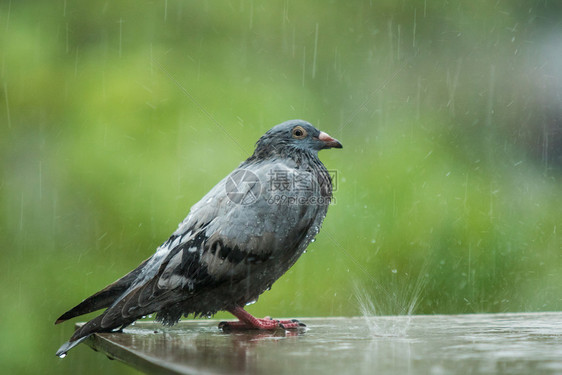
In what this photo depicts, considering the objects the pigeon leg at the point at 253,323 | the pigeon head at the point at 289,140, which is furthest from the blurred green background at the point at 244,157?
the pigeon leg at the point at 253,323

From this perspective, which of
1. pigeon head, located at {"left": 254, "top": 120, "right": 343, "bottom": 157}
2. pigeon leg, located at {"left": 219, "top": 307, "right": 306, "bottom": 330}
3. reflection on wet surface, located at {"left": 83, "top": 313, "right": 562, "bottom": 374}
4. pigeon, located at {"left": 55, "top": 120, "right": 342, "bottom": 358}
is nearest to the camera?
reflection on wet surface, located at {"left": 83, "top": 313, "right": 562, "bottom": 374}

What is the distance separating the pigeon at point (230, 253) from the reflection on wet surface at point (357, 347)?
15 cm

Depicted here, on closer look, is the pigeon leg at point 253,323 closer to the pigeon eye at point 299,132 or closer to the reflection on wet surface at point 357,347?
the reflection on wet surface at point 357,347

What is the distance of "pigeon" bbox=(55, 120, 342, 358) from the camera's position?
3.32 m

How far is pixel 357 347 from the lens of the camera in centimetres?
253

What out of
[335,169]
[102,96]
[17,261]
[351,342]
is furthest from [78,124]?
[351,342]

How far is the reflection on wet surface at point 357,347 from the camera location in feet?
6.59

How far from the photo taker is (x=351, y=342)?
271cm

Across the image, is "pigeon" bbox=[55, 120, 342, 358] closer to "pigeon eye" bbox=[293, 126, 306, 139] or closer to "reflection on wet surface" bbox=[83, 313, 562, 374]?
"reflection on wet surface" bbox=[83, 313, 562, 374]

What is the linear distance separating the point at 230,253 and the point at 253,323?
15.4 inches

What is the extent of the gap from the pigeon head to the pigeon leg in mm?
953

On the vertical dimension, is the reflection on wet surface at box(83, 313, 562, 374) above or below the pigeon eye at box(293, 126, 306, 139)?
below

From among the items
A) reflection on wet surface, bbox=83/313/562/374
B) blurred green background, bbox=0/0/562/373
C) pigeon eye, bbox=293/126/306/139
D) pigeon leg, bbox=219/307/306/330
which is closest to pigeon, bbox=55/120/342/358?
pigeon leg, bbox=219/307/306/330

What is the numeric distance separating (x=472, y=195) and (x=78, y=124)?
4.58 meters
